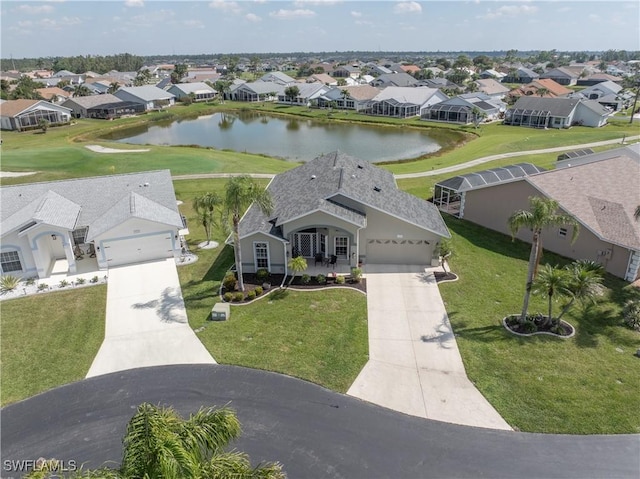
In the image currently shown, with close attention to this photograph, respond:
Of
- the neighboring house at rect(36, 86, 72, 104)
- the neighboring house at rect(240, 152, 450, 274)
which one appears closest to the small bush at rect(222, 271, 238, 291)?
the neighboring house at rect(240, 152, 450, 274)

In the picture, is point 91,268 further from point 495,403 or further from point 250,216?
point 495,403

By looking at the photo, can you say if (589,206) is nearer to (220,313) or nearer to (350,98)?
(220,313)

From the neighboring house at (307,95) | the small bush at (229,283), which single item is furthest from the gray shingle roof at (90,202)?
the neighboring house at (307,95)

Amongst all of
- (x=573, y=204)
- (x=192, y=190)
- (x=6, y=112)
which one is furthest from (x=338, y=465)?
(x=6, y=112)

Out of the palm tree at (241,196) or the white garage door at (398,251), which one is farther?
the white garage door at (398,251)

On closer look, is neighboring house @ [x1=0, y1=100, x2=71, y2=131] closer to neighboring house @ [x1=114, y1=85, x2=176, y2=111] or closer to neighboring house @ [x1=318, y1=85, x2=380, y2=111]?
neighboring house @ [x1=114, y1=85, x2=176, y2=111]

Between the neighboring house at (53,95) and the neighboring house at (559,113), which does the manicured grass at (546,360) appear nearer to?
the neighboring house at (559,113)
